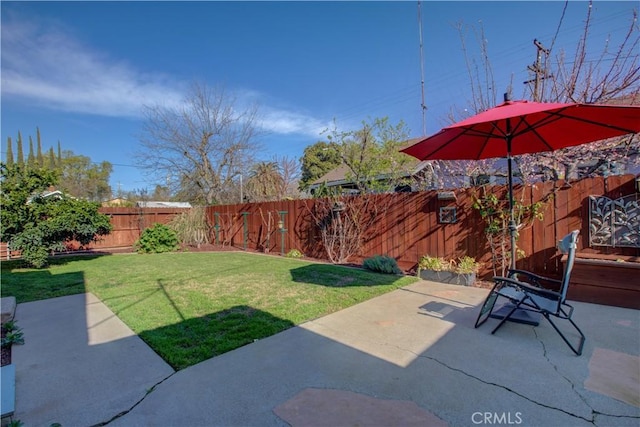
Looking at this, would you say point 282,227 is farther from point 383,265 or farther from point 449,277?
point 449,277

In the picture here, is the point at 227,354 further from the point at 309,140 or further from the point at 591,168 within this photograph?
the point at 309,140

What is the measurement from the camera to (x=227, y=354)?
8.99 feet

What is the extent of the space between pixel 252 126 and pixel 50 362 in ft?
54.7

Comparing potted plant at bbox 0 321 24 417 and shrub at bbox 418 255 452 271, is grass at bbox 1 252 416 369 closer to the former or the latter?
shrub at bbox 418 255 452 271

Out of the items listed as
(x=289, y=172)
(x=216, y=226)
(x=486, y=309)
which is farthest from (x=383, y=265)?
(x=289, y=172)

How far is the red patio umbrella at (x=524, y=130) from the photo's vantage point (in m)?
2.77

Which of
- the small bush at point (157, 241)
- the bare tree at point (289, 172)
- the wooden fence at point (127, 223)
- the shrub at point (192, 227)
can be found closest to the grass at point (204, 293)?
the small bush at point (157, 241)

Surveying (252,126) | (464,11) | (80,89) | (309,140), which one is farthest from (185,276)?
(309,140)

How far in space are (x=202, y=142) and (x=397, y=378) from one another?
17.6 m

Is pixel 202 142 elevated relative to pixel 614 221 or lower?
elevated

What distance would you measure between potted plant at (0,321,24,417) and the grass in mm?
927

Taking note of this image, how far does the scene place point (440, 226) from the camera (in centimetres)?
598

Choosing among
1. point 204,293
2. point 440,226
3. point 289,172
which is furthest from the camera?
point 289,172

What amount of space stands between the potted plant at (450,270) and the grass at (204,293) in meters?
0.37
